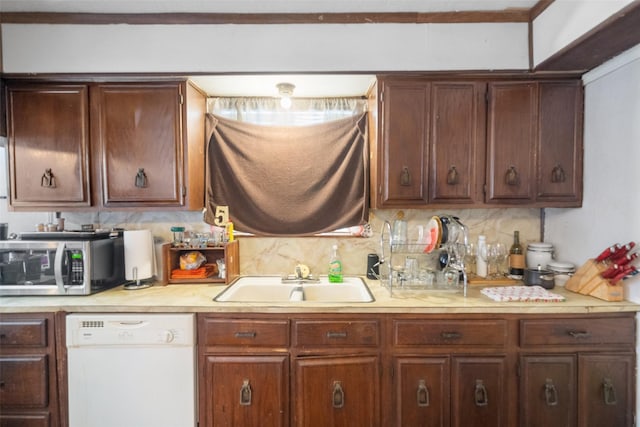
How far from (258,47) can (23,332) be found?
196cm

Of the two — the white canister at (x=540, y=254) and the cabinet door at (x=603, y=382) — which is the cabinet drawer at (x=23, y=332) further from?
the white canister at (x=540, y=254)

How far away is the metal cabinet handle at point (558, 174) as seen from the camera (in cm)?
174

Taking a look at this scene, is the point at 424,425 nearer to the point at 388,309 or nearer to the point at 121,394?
the point at 388,309

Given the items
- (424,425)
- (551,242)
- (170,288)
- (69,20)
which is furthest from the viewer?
(551,242)

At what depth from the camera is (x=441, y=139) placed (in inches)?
68.2

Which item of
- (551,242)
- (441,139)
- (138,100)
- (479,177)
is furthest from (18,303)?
(551,242)

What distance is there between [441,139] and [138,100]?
5.94ft

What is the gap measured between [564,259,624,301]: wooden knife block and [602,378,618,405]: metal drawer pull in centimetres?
41

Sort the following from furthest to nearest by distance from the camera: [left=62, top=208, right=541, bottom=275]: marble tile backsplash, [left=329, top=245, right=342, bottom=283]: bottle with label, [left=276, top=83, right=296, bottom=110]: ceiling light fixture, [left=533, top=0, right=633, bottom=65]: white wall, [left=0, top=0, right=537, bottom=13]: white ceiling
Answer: [left=62, top=208, right=541, bottom=275]: marble tile backsplash, [left=329, top=245, right=342, bottom=283]: bottle with label, [left=276, top=83, right=296, bottom=110]: ceiling light fixture, [left=0, top=0, right=537, bottom=13]: white ceiling, [left=533, top=0, right=633, bottom=65]: white wall

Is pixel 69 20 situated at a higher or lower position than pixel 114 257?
higher

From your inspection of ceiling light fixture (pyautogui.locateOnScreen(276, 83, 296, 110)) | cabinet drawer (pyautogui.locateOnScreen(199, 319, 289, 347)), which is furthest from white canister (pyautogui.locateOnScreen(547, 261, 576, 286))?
ceiling light fixture (pyautogui.locateOnScreen(276, 83, 296, 110))

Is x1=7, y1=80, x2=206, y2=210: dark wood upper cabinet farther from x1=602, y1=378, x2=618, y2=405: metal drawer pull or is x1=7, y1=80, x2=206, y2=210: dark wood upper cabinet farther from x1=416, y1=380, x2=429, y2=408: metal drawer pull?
Result: x1=602, y1=378, x2=618, y2=405: metal drawer pull

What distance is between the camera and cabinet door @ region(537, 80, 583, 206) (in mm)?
1727

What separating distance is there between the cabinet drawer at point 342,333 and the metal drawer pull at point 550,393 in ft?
2.83
